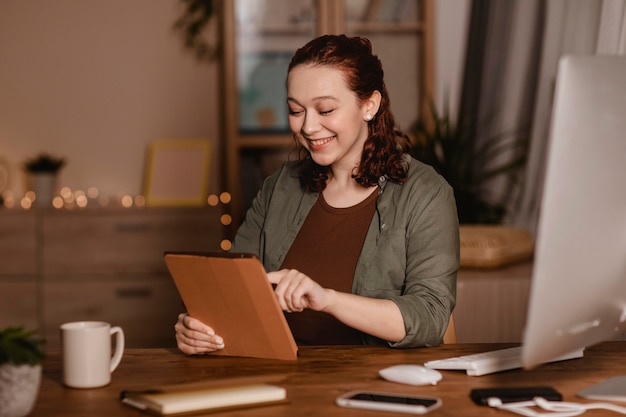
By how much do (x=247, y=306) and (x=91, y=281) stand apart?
2827 millimetres

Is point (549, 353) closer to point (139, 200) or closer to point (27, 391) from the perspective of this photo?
point (27, 391)

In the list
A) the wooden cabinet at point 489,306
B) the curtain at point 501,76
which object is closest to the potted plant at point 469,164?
the curtain at point 501,76

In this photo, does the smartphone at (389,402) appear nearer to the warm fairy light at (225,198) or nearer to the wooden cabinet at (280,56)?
the wooden cabinet at (280,56)

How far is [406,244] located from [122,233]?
2.48m

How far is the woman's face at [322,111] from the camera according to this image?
6.04 ft

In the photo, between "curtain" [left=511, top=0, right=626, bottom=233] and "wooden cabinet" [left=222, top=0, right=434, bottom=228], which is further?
"wooden cabinet" [left=222, top=0, right=434, bottom=228]

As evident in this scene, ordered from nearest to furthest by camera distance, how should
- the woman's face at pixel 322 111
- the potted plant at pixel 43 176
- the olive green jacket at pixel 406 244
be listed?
the olive green jacket at pixel 406 244 → the woman's face at pixel 322 111 → the potted plant at pixel 43 176

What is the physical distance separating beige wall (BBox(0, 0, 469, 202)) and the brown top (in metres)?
2.51

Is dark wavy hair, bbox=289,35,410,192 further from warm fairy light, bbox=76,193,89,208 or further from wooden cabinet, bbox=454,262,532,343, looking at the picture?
warm fairy light, bbox=76,193,89,208

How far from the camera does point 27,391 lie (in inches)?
44.5

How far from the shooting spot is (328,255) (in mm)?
1938

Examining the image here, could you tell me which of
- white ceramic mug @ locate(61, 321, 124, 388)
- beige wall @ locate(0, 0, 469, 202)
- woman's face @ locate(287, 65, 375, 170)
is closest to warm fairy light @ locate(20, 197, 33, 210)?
beige wall @ locate(0, 0, 469, 202)

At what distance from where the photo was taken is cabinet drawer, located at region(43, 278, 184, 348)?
13.3 ft

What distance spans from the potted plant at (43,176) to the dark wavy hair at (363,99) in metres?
2.51
